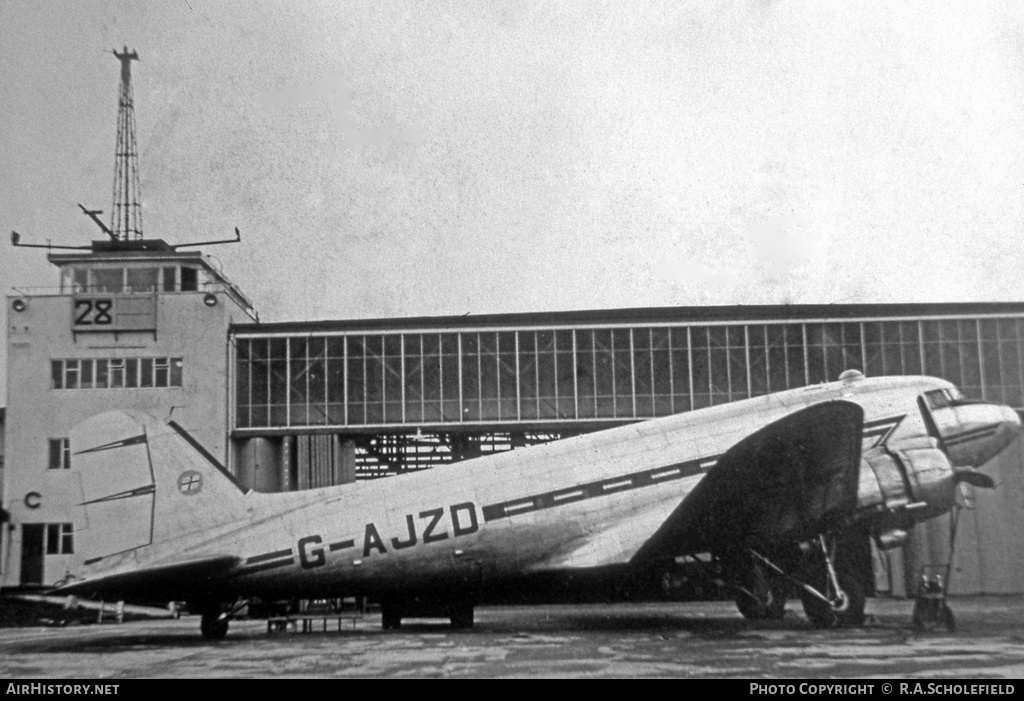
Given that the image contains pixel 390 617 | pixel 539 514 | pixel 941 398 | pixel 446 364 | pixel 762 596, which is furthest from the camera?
pixel 446 364

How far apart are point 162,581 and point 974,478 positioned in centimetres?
1020

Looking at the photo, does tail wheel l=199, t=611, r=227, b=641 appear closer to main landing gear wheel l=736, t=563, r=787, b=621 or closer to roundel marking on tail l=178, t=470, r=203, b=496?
roundel marking on tail l=178, t=470, r=203, b=496

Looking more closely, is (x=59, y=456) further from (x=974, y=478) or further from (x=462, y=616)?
(x=974, y=478)

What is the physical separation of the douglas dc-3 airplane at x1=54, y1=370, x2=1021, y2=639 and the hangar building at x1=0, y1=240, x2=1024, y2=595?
36.0 inches

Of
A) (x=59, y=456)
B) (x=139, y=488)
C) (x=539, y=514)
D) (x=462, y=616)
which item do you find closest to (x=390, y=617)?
(x=462, y=616)

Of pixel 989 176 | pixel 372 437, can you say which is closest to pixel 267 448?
pixel 372 437

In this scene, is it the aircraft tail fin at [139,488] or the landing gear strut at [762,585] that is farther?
the landing gear strut at [762,585]

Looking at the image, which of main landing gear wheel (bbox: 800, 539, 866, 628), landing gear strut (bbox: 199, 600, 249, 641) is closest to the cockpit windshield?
main landing gear wheel (bbox: 800, 539, 866, 628)

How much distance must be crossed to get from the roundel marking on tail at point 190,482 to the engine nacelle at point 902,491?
8200mm

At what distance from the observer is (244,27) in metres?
10.4

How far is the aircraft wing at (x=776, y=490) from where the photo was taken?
31.7 feet

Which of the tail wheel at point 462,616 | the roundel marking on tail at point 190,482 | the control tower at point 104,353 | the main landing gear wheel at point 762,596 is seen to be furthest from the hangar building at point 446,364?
the main landing gear wheel at point 762,596

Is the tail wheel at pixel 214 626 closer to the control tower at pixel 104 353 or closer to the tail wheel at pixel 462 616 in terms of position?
the control tower at pixel 104 353

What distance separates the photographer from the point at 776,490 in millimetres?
10031
